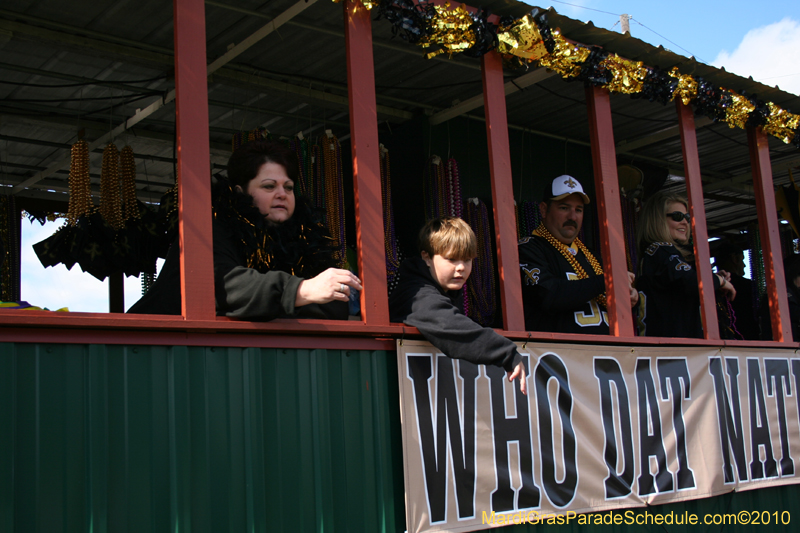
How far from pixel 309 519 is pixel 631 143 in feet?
15.3

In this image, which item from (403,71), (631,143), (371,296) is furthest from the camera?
(631,143)

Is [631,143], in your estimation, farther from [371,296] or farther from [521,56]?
[371,296]

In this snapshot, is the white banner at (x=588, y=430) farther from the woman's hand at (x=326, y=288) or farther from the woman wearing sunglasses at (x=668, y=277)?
the woman's hand at (x=326, y=288)

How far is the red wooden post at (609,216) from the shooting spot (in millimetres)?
4098

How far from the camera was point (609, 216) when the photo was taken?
4.21m

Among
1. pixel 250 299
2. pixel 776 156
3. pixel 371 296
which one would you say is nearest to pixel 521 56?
pixel 371 296

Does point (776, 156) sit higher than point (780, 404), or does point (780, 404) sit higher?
point (776, 156)

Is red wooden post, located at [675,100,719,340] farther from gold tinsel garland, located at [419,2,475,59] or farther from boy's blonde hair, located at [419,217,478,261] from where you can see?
boy's blonde hair, located at [419,217,478,261]

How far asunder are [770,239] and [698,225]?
87cm

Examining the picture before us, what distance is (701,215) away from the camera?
4.77 m

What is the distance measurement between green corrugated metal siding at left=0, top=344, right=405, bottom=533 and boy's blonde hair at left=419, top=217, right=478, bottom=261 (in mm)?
523

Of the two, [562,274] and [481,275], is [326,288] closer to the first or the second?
[562,274]

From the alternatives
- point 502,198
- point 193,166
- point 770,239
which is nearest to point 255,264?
point 193,166

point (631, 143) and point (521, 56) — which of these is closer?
point (521, 56)
